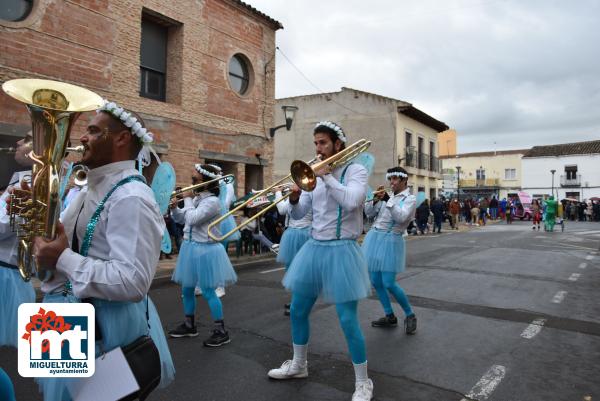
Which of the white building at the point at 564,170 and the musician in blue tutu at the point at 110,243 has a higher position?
the white building at the point at 564,170

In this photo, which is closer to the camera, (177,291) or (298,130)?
(177,291)

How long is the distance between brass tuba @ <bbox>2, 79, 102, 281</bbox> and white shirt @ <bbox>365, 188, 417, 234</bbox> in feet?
13.4

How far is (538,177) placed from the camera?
54781 mm

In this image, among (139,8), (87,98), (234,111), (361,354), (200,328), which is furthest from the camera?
(234,111)

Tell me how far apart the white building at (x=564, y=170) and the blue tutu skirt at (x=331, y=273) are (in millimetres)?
53444

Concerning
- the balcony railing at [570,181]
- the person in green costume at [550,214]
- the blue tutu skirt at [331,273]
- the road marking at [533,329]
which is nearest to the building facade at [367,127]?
the person in green costume at [550,214]

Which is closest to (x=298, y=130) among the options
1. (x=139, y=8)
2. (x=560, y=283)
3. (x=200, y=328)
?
(x=139, y=8)

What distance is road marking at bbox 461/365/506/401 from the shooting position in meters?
3.57

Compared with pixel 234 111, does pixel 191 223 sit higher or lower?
lower

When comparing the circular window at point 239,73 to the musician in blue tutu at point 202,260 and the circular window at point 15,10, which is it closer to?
the circular window at point 15,10

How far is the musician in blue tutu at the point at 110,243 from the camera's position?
1.79m

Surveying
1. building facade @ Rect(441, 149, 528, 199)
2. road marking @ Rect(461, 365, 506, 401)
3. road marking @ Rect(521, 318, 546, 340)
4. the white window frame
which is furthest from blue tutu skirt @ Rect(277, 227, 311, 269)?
the white window frame

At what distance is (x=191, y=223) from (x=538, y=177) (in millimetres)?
58544

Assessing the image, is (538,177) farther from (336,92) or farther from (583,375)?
(583,375)
